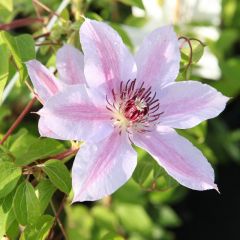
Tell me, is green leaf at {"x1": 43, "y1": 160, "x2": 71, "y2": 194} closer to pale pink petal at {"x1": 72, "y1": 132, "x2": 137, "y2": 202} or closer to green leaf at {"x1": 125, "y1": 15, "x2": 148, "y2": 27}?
pale pink petal at {"x1": 72, "y1": 132, "x2": 137, "y2": 202}

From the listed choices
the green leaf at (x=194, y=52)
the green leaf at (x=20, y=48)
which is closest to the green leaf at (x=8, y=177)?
the green leaf at (x=20, y=48)

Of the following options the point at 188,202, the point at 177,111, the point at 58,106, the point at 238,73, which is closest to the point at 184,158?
the point at 177,111

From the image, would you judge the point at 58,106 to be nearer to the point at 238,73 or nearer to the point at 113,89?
the point at 113,89

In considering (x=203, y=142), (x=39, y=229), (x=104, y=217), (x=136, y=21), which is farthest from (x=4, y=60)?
(x=104, y=217)

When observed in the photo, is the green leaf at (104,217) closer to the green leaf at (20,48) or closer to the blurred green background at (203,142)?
the blurred green background at (203,142)

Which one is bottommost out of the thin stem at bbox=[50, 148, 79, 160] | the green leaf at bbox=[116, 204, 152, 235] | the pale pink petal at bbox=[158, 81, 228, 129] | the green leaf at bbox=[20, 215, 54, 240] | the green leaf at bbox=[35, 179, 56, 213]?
the green leaf at bbox=[116, 204, 152, 235]

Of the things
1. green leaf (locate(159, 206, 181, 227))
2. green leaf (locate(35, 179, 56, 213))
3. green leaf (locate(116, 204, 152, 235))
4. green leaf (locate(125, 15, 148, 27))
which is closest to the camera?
green leaf (locate(35, 179, 56, 213))

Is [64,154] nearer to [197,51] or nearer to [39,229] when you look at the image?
[39,229]

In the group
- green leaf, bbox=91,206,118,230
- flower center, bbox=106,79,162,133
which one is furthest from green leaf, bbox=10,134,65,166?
green leaf, bbox=91,206,118,230
